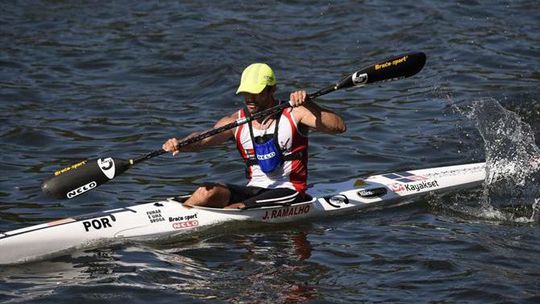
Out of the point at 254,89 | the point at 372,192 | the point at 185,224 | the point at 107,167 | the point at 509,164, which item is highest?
the point at 254,89

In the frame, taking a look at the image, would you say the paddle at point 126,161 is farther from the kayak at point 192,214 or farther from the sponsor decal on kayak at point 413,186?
the sponsor decal on kayak at point 413,186

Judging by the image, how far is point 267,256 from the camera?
8859 millimetres

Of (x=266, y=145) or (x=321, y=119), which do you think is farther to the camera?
(x=266, y=145)

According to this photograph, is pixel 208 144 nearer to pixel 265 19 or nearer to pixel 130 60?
pixel 130 60

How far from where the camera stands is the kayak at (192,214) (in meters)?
8.84

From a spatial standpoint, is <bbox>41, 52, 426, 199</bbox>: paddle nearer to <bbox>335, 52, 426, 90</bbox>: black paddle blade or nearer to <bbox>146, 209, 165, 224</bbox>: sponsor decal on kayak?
<bbox>335, 52, 426, 90</bbox>: black paddle blade

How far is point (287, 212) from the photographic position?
31.9ft

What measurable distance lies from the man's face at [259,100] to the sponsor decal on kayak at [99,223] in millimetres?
1613

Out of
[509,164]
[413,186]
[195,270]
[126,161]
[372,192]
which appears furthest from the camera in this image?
[509,164]

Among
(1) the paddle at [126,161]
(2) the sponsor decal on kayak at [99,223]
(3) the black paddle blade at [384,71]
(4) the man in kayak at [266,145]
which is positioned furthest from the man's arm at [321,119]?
(2) the sponsor decal on kayak at [99,223]

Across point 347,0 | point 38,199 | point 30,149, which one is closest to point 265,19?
point 347,0

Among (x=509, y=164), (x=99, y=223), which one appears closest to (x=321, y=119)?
(x=99, y=223)

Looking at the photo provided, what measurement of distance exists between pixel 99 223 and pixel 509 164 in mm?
4558

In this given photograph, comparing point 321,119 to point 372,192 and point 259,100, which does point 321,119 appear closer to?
point 259,100
